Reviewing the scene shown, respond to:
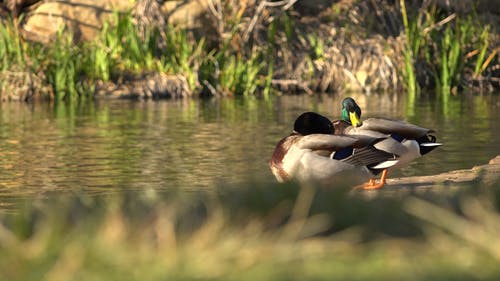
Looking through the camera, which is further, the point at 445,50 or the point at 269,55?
the point at 269,55

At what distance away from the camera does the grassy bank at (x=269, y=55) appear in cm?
2433

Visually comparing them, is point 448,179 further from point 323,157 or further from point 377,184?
point 323,157

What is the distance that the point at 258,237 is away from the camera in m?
5.02

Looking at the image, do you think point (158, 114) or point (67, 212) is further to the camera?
point (158, 114)

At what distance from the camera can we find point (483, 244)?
4.73 m

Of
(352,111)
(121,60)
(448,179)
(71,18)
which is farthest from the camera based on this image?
(71,18)

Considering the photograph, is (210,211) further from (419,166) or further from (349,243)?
A: (419,166)

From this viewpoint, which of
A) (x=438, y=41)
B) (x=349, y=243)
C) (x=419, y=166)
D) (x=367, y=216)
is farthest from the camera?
(x=438, y=41)

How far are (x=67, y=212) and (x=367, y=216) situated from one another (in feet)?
4.12

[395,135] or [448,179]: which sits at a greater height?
[395,135]

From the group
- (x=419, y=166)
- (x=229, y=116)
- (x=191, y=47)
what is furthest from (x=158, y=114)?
(x=419, y=166)

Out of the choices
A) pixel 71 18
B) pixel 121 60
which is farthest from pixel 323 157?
pixel 71 18

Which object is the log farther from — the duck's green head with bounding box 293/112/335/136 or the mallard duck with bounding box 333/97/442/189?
the duck's green head with bounding box 293/112/335/136

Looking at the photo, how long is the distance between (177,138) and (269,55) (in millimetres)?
10197
